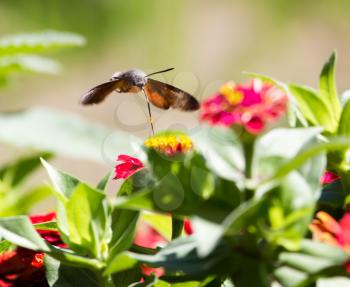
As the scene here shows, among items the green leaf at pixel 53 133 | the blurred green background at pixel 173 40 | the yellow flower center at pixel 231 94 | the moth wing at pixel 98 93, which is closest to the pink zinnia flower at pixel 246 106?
the yellow flower center at pixel 231 94

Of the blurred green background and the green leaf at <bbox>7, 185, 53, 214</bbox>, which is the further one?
the blurred green background

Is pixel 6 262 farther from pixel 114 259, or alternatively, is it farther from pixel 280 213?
pixel 280 213

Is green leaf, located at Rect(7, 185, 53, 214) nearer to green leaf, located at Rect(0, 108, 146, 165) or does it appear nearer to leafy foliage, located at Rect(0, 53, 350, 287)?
green leaf, located at Rect(0, 108, 146, 165)

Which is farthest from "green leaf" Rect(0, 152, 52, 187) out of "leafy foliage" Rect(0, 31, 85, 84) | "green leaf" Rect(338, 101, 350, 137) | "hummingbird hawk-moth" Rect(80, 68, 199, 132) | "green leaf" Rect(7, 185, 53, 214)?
"green leaf" Rect(338, 101, 350, 137)

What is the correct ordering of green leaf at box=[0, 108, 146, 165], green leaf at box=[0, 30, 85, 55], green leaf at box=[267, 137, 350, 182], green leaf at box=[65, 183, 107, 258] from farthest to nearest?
green leaf at box=[0, 108, 146, 165], green leaf at box=[0, 30, 85, 55], green leaf at box=[65, 183, 107, 258], green leaf at box=[267, 137, 350, 182]

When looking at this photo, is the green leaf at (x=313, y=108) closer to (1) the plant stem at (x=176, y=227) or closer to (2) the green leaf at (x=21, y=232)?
(1) the plant stem at (x=176, y=227)

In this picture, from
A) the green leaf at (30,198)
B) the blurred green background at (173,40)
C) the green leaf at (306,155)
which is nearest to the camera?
the green leaf at (306,155)

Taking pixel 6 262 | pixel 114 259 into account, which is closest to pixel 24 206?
pixel 6 262
